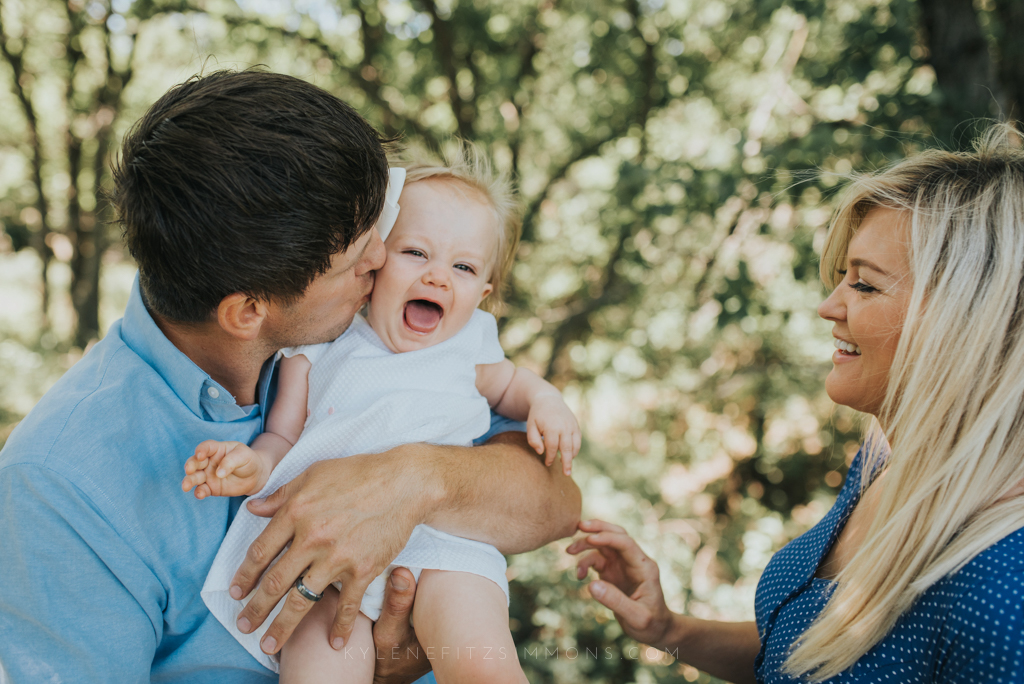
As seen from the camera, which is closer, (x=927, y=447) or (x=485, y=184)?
(x=927, y=447)

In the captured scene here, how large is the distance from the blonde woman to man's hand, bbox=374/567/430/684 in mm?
919

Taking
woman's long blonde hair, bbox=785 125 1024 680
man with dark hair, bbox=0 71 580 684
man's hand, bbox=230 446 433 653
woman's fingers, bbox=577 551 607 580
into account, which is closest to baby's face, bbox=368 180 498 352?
man with dark hair, bbox=0 71 580 684

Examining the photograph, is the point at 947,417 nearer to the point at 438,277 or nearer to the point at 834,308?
the point at 834,308

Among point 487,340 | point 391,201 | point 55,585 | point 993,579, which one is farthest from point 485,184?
point 993,579

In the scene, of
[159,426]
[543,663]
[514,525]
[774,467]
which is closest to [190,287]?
[159,426]

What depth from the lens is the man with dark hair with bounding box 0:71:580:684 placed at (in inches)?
52.2

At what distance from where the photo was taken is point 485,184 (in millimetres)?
2098

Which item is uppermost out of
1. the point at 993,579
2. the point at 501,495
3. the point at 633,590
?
the point at 993,579

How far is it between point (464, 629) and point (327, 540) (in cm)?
39

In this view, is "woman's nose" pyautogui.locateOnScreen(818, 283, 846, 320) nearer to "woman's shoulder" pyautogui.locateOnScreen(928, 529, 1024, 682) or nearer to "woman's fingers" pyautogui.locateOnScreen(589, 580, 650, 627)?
"woman's shoulder" pyautogui.locateOnScreen(928, 529, 1024, 682)

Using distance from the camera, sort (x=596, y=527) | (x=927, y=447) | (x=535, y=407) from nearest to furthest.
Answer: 1. (x=927, y=447)
2. (x=535, y=407)
3. (x=596, y=527)

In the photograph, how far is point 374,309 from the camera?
1.88 meters

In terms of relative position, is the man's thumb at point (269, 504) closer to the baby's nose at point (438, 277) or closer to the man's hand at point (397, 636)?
the man's hand at point (397, 636)

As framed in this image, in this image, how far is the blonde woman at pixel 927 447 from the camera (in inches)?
48.7
